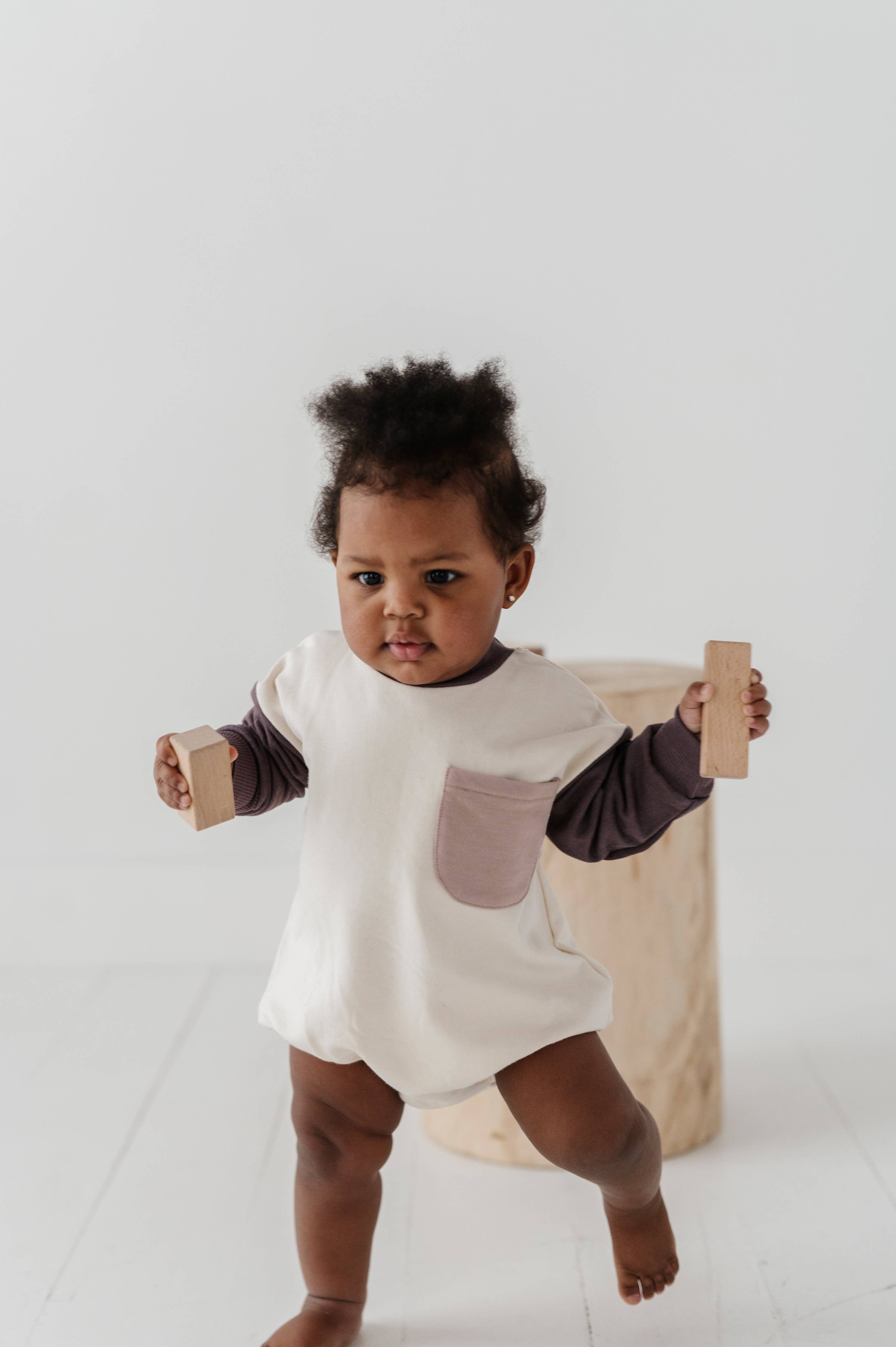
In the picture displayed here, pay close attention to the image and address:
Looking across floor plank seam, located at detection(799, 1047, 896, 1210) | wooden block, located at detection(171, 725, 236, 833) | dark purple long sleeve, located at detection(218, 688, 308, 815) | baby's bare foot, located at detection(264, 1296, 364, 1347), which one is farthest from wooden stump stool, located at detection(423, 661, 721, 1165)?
wooden block, located at detection(171, 725, 236, 833)

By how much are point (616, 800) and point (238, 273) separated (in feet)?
4.51

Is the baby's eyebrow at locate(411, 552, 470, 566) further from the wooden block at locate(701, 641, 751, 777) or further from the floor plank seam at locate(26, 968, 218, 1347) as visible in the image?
the floor plank seam at locate(26, 968, 218, 1347)

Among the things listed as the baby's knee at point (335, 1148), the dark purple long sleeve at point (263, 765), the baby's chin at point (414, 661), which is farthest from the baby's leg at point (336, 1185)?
the baby's chin at point (414, 661)

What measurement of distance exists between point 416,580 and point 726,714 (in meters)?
0.27

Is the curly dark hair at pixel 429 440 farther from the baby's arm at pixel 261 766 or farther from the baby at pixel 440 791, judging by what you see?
the baby's arm at pixel 261 766

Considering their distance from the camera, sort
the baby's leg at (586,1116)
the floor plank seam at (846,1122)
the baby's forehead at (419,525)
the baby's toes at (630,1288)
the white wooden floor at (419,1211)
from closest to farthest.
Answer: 1. the baby's forehead at (419,525)
2. the baby's leg at (586,1116)
3. the baby's toes at (630,1288)
4. the white wooden floor at (419,1211)
5. the floor plank seam at (846,1122)

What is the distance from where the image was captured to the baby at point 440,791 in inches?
43.8

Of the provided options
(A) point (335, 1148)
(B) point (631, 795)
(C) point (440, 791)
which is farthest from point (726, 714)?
(A) point (335, 1148)

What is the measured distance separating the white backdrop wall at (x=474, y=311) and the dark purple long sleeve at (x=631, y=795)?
0.96 metres

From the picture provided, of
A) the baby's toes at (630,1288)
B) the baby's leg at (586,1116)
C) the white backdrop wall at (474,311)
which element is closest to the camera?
the baby's leg at (586,1116)

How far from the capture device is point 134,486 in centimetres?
235

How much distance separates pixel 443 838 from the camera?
1165 millimetres

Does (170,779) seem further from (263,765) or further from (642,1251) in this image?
(642,1251)

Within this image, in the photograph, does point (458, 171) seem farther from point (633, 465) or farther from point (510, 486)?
point (510, 486)
